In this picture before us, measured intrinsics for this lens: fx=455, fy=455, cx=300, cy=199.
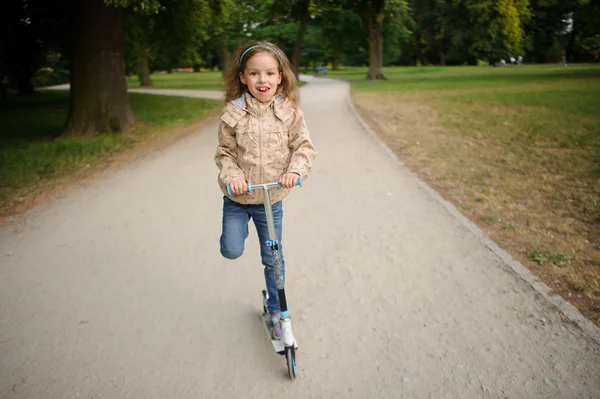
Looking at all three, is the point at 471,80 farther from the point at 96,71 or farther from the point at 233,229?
the point at 233,229

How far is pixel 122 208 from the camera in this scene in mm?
5828

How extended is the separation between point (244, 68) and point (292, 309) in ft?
5.86

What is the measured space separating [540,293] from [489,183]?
3416 mm

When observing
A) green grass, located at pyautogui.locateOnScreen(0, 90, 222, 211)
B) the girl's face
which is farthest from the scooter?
green grass, located at pyautogui.locateOnScreen(0, 90, 222, 211)

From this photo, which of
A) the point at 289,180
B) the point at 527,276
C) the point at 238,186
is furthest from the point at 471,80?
the point at 238,186

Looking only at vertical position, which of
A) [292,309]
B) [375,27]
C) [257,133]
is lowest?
[292,309]

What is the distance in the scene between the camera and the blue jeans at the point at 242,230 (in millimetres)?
2920

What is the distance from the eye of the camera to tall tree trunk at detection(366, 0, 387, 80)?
33188mm

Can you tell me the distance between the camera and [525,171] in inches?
291

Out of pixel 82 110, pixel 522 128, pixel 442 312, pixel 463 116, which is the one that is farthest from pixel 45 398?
pixel 463 116

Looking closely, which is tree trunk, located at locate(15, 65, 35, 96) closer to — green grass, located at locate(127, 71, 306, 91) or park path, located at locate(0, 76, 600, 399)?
green grass, located at locate(127, 71, 306, 91)

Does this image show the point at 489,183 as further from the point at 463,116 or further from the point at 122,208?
the point at 463,116

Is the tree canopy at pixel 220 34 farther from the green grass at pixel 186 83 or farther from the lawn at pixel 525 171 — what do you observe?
the lawn at pixel 525 171

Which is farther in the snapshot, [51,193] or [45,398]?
[51,193]
